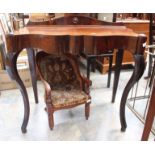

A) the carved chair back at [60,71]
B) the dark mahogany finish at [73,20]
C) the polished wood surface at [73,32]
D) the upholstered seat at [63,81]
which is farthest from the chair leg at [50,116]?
the dark mahogany finish at [73,20]

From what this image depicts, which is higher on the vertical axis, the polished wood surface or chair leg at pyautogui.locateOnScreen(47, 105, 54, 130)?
the polished wood surface

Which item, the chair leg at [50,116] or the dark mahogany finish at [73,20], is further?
the dark mahogany finish at [73,20]

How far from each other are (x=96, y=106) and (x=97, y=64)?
1078 mm

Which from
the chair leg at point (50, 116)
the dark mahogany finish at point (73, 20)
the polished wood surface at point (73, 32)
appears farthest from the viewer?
the dark mahogany finish at point (73, 20)

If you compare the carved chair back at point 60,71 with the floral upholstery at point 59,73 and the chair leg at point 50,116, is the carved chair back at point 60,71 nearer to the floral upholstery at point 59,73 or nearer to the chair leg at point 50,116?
the floral upholstery at point 59,73

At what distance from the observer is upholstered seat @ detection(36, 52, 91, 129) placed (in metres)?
1.71

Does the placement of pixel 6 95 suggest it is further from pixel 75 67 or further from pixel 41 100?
pixel 75 67

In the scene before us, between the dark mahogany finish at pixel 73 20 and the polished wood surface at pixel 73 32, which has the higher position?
the dark mahogany finish at pixel 73 20

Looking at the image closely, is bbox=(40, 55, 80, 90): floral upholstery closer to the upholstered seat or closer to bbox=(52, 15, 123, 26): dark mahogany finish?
the upholstered seat

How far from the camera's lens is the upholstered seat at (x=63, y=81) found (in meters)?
1.71

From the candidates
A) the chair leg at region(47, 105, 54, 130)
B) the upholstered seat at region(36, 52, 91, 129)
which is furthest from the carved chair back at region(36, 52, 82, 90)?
the chair leg at region(47, 105, 54, 130)

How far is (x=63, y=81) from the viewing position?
1976 millimetres
